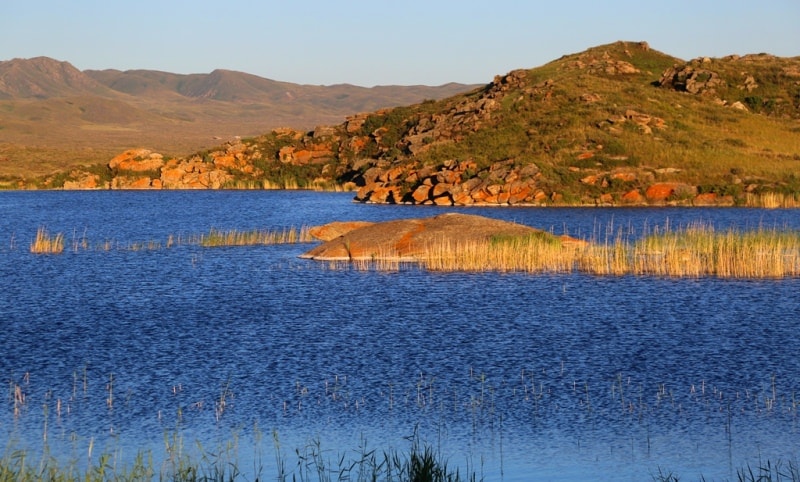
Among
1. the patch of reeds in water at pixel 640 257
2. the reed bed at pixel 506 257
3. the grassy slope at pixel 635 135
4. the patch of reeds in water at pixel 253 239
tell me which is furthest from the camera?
the grassy slope at pixel 635 135

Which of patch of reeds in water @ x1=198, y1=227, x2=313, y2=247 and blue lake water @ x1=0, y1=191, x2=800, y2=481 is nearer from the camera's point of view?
blue lake water @ x1=0, y1=191, x2=800, y2=481

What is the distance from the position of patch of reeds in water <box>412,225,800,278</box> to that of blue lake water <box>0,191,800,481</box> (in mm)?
1816

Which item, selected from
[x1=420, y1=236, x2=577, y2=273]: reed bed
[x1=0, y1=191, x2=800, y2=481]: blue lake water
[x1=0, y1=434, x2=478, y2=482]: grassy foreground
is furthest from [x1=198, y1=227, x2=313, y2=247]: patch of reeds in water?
[x1=0, y1=434, x2=478, y2=482]: grassy foreground

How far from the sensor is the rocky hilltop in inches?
3095

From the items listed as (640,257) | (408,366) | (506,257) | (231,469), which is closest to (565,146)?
(640,257)

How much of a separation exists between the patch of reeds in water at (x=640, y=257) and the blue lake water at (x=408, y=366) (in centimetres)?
182

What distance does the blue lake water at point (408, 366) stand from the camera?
58.2ft

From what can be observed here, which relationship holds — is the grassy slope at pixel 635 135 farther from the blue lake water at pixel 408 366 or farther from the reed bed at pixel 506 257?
the blue lake water at pixel 408 366

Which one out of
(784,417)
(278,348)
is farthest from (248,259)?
(784,417)

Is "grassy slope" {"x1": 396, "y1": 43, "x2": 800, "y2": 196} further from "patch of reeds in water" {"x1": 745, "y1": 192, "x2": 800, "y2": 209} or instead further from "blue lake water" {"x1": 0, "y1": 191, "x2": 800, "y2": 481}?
"blue lake water" {"x1": 0, "y1": 191, "x2": 800, "y2": 481}

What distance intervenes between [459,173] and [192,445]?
66.2m

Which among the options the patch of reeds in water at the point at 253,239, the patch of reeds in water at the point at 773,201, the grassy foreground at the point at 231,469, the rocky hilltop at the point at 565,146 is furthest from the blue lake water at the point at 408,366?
the rocky hilltop at the point at 565,146

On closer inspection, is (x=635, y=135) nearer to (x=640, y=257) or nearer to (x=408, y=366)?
(x=640, y=257)

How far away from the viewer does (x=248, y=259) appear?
4562 centimetres
